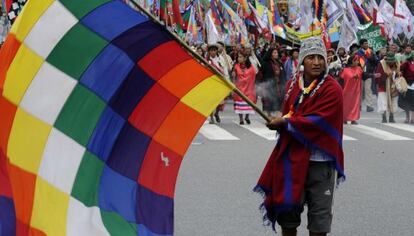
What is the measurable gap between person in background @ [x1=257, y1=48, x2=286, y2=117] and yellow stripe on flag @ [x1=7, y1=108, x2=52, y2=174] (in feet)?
43.5

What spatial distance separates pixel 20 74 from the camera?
4953mm

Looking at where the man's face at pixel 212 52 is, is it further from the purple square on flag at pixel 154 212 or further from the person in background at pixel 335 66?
the purple square on flag at pixel 154 212

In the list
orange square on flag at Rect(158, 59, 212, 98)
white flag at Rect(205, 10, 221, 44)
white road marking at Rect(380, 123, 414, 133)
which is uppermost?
orange square on flag at Rect(158, 59, 212, 98)

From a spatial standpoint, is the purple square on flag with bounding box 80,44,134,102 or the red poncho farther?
the red poncho

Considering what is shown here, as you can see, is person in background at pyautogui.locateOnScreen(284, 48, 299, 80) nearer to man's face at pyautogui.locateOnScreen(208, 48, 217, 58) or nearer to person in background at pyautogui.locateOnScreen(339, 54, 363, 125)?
person in background at pyautogui.locateOnScreen(339, 54, 363, 125)

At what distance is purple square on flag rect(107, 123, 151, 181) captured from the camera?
531cm

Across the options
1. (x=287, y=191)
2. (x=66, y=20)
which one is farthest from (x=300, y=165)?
(x=66, y=20)

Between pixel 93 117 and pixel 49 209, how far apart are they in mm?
608

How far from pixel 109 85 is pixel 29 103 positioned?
1.70ft

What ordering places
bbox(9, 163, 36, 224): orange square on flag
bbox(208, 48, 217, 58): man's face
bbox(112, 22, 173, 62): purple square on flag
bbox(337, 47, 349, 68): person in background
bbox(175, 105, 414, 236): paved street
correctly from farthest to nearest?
bbox(337, 47, 349, 68): person in background
bbox(208, 48, 217, 58): man's face
bbox(175, 105, 414, 236): paved street
bbox(112, 22, 173, 62): purple square on flag
bbox(9, 163, 36, 224): orange square on flag

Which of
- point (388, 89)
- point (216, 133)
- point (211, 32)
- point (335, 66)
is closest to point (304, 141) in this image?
point (216, 133)

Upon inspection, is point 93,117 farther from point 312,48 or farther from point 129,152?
point 312,48

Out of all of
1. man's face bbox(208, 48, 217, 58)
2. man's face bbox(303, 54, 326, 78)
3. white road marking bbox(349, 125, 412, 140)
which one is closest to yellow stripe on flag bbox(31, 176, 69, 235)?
man's face bbox(303, 54, 326, 78)

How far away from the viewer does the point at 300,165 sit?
17.9 ft
